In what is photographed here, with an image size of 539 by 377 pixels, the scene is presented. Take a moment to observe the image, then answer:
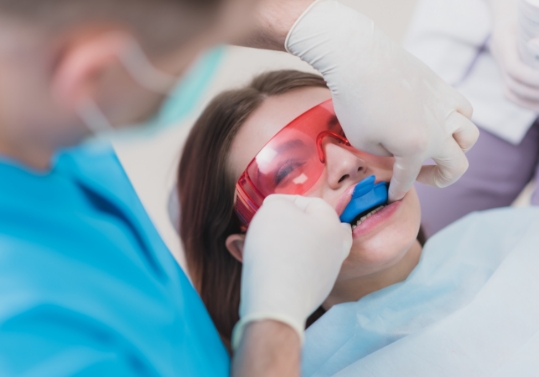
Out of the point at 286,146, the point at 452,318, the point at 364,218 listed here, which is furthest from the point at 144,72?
the point at 452,318

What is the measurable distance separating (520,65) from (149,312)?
1.12 meters

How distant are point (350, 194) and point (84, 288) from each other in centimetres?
54

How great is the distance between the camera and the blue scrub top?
488 millimetres

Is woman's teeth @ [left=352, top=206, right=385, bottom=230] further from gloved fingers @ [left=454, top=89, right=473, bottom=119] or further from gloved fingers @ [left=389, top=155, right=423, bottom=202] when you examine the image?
gloved fingers @ [left=454, top=89, right=473, bottom=119]

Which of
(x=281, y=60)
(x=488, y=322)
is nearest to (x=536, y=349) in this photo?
(x=488, y=322)

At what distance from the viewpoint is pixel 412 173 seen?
89 centimetres

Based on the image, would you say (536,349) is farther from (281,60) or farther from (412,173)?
(281,60)

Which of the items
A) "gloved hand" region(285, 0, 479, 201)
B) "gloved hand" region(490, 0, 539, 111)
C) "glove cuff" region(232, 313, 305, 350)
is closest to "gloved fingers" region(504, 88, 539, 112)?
"gloved hand" region(490, 0, 539, 111)

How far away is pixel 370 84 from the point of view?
82cm

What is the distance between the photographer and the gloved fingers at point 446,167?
0.92 meters

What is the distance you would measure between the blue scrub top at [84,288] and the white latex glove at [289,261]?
0.11 m

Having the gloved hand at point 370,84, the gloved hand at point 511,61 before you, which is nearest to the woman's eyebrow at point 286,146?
the gloved hand at point 370,84

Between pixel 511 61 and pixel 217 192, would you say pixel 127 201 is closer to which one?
pixel 217 192

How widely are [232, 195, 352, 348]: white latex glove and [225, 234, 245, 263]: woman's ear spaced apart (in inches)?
10.3
